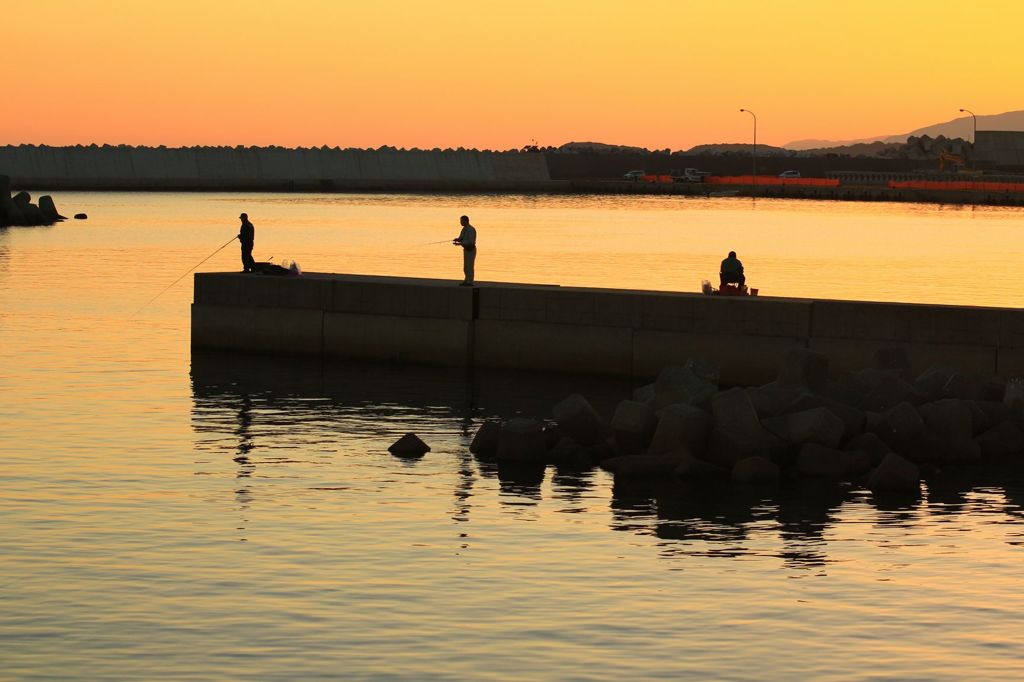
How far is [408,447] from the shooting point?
924 inches

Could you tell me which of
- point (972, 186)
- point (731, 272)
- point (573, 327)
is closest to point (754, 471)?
point (573, 327)

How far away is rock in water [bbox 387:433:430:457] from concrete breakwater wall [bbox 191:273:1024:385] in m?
7.86

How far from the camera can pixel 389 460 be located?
2309cm

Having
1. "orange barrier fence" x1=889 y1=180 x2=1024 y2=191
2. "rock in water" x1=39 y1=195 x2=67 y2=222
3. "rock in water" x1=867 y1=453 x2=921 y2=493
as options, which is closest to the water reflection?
"rock in water" x1=867 y1=453 x2=921 y2=493

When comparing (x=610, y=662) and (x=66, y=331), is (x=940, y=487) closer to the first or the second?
(x=610, y=662)

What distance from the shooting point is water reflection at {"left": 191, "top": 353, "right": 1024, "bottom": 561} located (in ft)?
63.2

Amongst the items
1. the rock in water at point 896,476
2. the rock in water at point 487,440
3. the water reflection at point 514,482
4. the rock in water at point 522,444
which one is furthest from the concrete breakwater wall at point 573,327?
the rock in water at point 522,444

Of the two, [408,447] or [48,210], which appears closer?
[408,447]

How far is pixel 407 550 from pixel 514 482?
4.41 m

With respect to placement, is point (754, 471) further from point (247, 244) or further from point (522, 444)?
point (247, 244)

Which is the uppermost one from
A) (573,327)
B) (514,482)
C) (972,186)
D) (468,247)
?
(972,186)

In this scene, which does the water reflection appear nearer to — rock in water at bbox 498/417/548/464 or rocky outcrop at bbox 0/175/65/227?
rock in water at bbox 498/417/548/464

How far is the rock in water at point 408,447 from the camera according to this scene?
23453 mm

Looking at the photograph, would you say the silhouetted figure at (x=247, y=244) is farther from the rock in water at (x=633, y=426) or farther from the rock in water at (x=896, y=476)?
the rock in water at (x=896, y=476)
